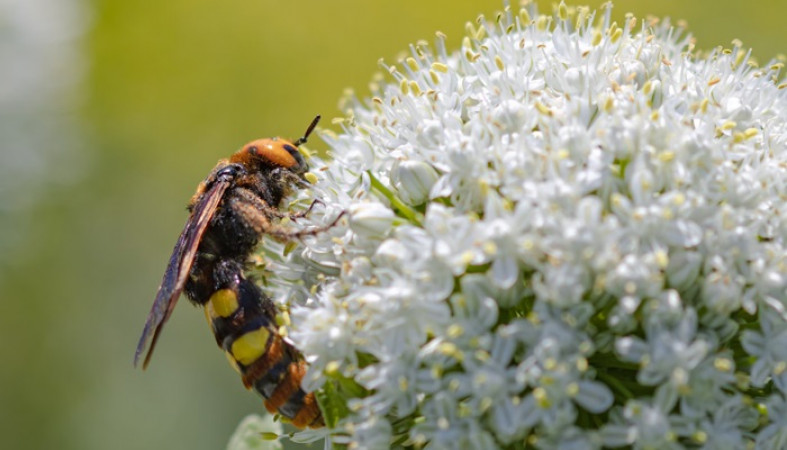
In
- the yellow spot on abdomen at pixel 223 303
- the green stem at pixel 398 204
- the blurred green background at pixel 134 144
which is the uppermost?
the green stem at pixel 398 204

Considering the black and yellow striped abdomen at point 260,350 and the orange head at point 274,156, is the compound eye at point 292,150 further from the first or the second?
the black and yellow striped abdomen at point 260,350

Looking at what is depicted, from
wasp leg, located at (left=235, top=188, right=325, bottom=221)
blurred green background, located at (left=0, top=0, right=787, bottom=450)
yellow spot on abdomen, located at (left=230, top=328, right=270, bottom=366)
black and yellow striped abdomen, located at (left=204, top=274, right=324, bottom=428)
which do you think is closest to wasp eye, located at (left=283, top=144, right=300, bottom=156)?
wasp leg, located at (left=235, top=188, right=325, bottom=221)

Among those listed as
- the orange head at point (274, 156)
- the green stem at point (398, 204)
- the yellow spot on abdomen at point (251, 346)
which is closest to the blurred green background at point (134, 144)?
the orange head at point (274, 156)

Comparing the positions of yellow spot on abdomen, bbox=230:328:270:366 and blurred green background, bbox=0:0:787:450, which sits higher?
yellow spot on abdomen, bbox=230:328:270:366

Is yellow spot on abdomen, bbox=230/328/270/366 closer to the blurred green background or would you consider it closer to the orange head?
the orange head

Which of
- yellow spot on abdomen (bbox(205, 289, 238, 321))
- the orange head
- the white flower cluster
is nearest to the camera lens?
the white flower cluster

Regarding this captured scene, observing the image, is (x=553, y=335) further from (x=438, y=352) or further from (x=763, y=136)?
(x=763, y=136)

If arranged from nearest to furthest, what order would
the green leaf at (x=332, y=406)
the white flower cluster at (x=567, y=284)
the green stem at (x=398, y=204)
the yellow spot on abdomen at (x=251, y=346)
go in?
the white flower cluster at (x=567, y=284) < the green leaf at (x=332, y=406) < the green stem at (x=398, y=204) < the yellow spot on abdomen at (x=251, y=346)
